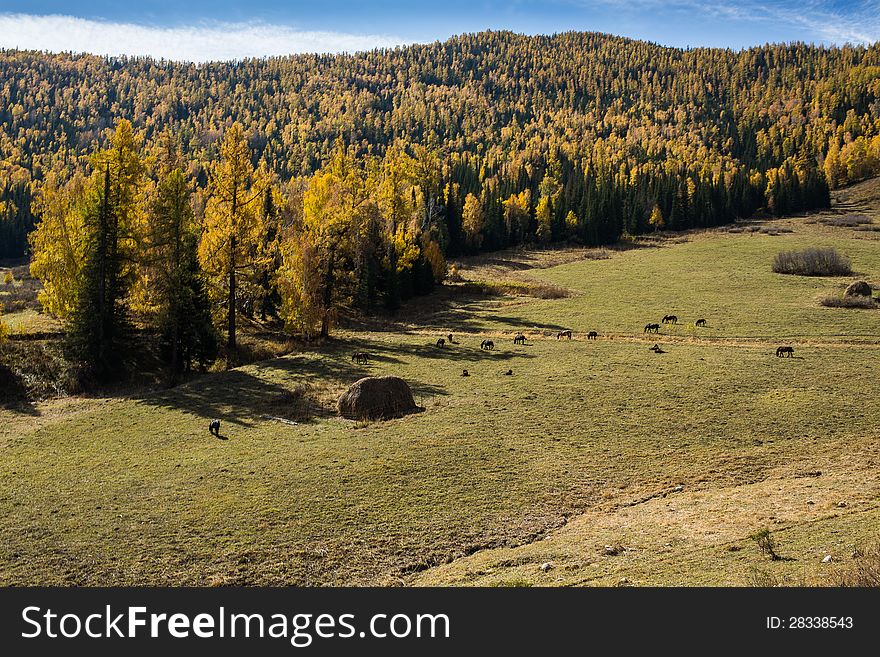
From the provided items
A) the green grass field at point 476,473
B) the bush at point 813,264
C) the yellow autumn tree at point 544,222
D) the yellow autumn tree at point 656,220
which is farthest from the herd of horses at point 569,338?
the yellow autumn tree at point 656,220

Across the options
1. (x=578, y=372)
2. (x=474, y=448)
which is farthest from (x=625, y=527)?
(x=578, y=372)

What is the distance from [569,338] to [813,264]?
50.6 m

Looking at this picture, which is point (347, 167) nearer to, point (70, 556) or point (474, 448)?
point (474, 448)

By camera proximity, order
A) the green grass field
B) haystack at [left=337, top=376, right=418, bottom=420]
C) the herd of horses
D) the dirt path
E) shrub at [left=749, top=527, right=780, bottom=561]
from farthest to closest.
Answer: the herd of horses
haystack at [left=337, top=376, right=418, bottom=420]
the green grass field
shrub at [left=749, top=527, right=780, bottom=561]
the dirt path

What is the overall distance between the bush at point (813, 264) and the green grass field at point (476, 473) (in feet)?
124

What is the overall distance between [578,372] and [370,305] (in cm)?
3712

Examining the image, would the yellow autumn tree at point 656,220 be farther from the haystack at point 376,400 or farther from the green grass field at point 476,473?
the haystack at point 376,400

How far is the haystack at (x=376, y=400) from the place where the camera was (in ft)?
108

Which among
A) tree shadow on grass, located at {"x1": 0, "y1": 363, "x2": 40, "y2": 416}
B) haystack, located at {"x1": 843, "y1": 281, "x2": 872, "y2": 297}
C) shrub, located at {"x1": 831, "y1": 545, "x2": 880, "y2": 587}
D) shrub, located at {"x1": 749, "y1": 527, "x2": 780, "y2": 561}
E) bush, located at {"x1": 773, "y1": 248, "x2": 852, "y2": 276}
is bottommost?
tree shadow on grass, located at {"x1": 0, "y1": 363, "x2": 40, "y2": 416}

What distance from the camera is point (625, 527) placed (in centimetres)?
1909

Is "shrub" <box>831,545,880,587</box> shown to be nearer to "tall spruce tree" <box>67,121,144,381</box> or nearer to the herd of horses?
the herd of horses

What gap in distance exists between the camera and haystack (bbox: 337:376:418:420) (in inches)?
1298

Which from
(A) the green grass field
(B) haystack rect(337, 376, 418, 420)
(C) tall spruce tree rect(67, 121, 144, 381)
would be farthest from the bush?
(C) tall spruce tree rect(67, 121, 144, 381)

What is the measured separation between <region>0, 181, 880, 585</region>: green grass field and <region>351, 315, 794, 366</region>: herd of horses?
0.81 meters
